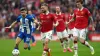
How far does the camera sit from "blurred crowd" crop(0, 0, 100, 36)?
42.0 meters

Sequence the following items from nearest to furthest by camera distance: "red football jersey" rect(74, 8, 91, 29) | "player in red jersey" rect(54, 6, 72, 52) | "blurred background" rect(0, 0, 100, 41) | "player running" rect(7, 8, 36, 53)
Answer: "player running" rect(7, 8, 36, 53), "red football jersey" rect(74, 8, 91, 29), "player in red jersey" rect(54, 6, 72, 52), "blurred background" rect(0, 0, 100, 41)

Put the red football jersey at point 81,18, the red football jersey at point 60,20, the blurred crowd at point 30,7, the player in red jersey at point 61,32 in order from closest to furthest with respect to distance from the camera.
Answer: the red football jersey at point 81,18 → the player in red jersey at point 61,32 → the red football jersey at point 60,20 → the blurred crowd at point 30,7

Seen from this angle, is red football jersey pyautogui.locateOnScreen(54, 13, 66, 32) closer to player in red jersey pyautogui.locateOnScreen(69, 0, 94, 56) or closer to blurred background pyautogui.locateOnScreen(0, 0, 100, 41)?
player in red jersey pyautogui.locateOnScreen(69, 0, 94, 56)

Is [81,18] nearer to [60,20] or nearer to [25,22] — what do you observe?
[25,22]

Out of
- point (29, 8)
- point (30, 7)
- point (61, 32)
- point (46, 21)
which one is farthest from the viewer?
point (30, 7)

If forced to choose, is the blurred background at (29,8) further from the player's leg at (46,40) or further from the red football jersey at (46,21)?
the player's leg at (46,40)

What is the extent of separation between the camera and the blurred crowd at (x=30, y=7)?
42.0 metres

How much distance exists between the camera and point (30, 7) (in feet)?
143

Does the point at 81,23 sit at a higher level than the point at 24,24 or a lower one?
lower

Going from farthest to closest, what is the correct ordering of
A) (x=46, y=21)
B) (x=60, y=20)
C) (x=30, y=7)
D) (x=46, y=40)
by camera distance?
(x=30, y=7) → (x=60, y=20) → (x=46, y=21) → (x=46, y=40)

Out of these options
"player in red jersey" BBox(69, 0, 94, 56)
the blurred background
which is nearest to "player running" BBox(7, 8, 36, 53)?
"player in red jersey" BBox(69, 0, 94, 56)

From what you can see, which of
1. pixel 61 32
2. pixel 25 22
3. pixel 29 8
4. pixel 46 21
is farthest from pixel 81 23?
pixel 29 8

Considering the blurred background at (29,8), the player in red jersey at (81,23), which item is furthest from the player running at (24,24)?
the blurred background at (29,8)

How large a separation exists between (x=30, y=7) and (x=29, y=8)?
1.52ft
